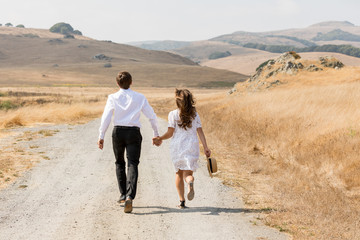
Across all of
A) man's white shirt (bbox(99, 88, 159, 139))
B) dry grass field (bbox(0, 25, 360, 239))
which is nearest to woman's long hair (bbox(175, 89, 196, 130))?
man's white shirt (bbox(99, 88, 159, 139))

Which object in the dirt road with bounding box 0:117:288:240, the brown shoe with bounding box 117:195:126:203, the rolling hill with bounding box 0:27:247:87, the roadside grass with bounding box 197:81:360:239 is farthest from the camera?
the rolling hill with bounding box 0:27:247:87

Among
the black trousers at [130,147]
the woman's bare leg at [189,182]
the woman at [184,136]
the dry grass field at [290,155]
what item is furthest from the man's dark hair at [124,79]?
the dry grass field at [290,155]

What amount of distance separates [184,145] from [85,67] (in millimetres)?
132541

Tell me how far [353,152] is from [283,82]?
795 inches

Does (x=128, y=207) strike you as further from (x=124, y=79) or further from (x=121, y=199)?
(x=124, y=79)

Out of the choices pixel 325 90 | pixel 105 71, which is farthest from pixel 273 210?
pixel 105 71

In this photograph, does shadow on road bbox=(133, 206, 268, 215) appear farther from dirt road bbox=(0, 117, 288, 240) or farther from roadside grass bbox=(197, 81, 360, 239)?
roadside grass bbox=(197, 81, 360, 239)

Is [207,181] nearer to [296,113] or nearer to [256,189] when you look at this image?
[256,189]

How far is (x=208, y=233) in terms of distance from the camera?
18.5ft

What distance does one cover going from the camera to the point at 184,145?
6836mm

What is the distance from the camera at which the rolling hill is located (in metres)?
106

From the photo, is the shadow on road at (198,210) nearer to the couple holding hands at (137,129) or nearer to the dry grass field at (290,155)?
the couple holding hands at (137,129)

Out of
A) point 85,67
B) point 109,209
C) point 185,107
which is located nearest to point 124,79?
point 185,107

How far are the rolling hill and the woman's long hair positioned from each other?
83451 mm
